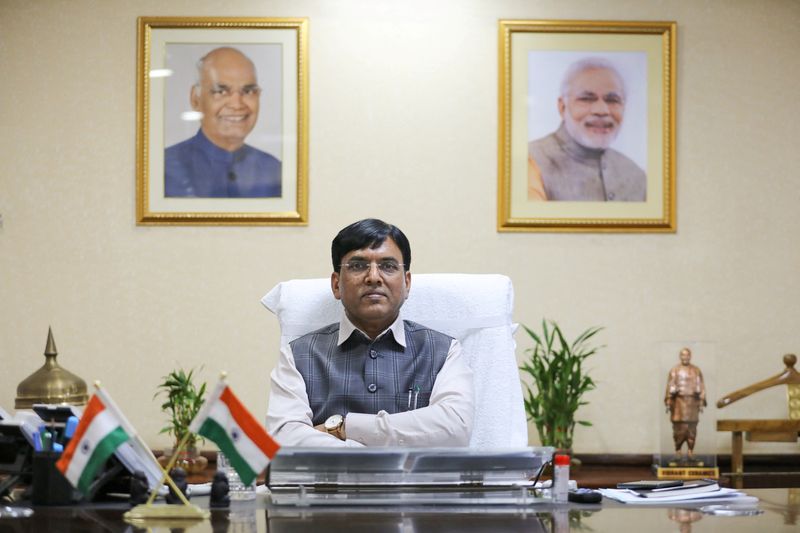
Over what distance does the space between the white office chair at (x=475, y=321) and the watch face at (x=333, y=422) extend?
0.41 meters

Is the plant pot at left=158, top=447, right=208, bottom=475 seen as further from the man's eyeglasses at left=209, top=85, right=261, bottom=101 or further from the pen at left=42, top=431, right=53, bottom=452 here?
the pen at left=42, top=431, right=53, bottom=452

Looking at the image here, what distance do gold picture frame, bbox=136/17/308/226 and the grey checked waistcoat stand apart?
4.86 feet

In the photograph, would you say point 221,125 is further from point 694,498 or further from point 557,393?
point 694,498

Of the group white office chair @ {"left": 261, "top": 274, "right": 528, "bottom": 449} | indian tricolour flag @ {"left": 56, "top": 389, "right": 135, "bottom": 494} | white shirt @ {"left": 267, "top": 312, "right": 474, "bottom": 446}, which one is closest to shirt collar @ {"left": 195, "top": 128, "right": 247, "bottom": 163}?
white office chair @ {"left": 261, "top": 274, "right": 528, "bottom": 449}

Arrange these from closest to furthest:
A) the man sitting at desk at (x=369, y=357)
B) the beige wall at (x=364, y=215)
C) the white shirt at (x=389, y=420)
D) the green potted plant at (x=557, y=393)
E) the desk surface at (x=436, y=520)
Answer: the desk surface at (x=436, y=520)
the white shirt at (x=389, y=420)
the man sitting at desk at (x=369, y=357)
the green potted plant at (x=557, y=393)
the beige wall at (x=364, y=215)

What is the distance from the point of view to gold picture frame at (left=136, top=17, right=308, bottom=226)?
179 inches

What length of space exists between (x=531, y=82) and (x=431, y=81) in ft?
1.45

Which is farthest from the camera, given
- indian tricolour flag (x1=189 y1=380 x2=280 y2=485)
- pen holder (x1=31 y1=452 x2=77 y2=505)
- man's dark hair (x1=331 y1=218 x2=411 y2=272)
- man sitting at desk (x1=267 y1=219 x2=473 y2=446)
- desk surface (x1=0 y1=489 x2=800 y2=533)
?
man's dark hair (x1=331 y1=218 x2=411 y2=272)

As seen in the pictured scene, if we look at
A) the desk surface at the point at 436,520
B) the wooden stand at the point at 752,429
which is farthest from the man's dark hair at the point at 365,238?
the wooden stand at the point at 752,429

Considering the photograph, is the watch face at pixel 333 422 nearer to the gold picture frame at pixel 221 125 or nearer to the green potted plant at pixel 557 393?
the green potted plant at pixel 557 393

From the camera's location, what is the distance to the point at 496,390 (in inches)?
124

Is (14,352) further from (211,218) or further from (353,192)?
(353,192)

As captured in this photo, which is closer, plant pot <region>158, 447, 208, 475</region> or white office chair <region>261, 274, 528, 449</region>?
white office chair <region>261, 274, 528, 449</region>

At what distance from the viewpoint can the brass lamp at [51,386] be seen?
4.07 meters
